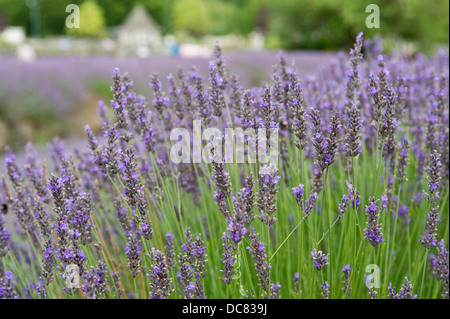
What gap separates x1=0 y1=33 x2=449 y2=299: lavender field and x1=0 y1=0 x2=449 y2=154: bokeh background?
33cm

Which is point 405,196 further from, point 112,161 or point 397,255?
point 112,161

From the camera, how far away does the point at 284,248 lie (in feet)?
5.42

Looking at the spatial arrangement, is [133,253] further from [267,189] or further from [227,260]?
[267,189]

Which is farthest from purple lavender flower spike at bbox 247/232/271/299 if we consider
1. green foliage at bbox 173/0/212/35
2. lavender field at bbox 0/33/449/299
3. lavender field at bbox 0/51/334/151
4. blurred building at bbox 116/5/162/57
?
green foliage at bbox 173/0/212/35

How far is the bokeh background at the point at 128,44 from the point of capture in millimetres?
7109

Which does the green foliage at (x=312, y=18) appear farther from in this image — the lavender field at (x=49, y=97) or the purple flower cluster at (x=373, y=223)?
the purple flower cluster at (x=373, y=223)

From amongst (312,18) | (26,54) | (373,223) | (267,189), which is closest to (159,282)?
(267,189)

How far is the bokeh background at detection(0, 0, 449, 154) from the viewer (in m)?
7.11

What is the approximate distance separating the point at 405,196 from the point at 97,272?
1423 mm

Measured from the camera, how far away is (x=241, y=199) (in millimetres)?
1130

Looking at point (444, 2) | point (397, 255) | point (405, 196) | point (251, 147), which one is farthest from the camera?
point (444, 2)

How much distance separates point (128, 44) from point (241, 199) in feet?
68.1

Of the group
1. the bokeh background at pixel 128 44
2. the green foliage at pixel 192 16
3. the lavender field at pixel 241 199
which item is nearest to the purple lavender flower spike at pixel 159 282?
the lavender field at pixel 241 199
